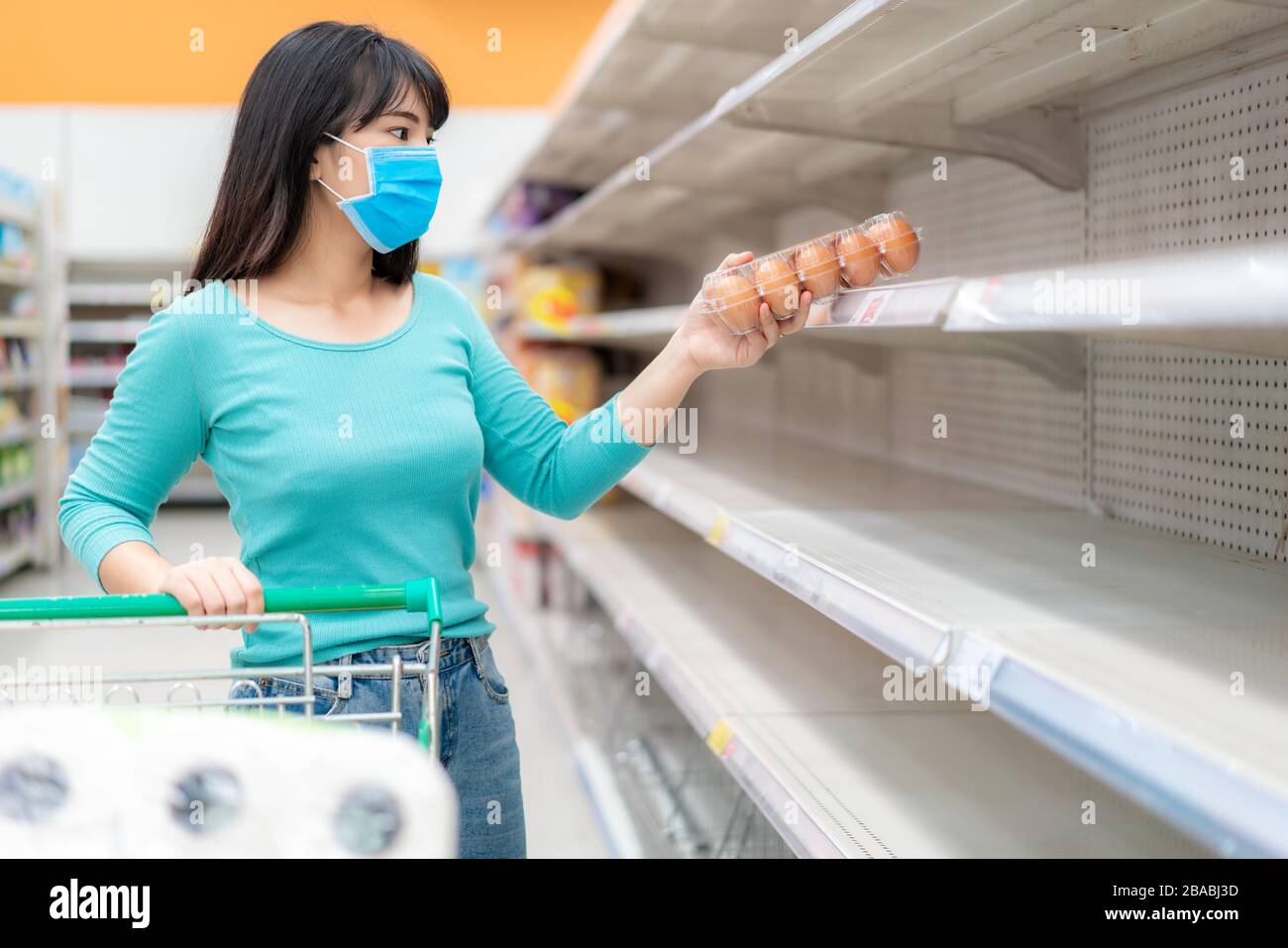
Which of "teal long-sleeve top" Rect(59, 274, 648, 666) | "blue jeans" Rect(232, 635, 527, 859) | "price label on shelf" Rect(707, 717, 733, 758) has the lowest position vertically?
"price label on shelf" Rect(707, 717, 733, 758)

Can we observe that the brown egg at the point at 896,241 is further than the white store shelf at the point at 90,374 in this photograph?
No

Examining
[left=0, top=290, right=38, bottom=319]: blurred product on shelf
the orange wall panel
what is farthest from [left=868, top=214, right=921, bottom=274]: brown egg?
[left=0, top=290, right=38, bottom=319]: blurred product on shelf

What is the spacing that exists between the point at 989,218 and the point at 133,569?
1946mm

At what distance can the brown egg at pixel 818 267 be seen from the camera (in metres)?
1.57

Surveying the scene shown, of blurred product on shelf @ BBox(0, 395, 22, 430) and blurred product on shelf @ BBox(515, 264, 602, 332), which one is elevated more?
blurred product on shelf @ BBox(515, 264, 602, 332)

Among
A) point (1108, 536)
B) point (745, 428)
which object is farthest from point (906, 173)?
point (1108, 536)

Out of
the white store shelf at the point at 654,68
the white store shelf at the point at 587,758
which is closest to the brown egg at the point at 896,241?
→ the white store shelf at the point at 654,68

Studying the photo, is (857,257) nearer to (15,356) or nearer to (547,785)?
(547,785)

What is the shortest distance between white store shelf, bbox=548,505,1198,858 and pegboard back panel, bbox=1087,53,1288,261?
831 millimetres

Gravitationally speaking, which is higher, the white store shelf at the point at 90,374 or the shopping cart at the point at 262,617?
the white store shelf at the point at 90,374

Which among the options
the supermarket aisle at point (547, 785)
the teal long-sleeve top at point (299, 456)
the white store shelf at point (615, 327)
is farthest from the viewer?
the supermarket aisle at point (547, 785)

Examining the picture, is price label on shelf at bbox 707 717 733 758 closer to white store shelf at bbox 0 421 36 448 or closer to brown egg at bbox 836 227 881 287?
brown egg at bbox 836 227 881 287

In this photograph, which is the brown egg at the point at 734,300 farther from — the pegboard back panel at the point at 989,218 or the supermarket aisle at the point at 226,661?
the supermarket aisle at the point at 226,661

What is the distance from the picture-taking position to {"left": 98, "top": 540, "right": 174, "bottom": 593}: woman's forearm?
1371mm
